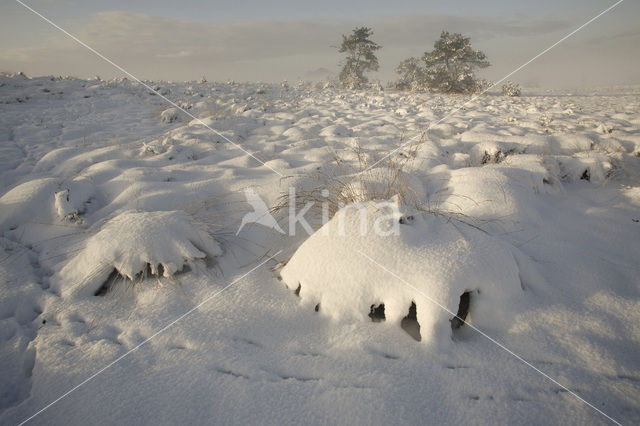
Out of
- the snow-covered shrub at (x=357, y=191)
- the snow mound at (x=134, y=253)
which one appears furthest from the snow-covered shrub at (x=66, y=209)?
the snow-covered shrub at (x=357, y=191)

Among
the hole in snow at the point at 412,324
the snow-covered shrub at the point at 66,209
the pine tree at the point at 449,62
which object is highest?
the pine tree at the point at 449,62

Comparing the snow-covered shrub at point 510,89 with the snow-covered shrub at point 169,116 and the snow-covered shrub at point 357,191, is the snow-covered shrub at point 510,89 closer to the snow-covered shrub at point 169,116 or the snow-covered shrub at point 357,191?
the snow-covered shrub at point 357,191

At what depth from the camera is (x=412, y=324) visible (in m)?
1.21

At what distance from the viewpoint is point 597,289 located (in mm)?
1341

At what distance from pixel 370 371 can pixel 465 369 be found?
1.05 ft

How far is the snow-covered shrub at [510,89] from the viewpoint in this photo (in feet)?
28.7

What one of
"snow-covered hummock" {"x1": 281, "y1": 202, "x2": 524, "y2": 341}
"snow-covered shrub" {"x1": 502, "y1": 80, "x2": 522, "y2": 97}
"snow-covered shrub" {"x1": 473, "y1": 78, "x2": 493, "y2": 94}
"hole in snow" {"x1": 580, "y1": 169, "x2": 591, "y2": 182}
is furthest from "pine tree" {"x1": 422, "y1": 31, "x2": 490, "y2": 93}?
"snow-covered hummock" {"x1": 281, "y1": 202, "x2": 524, "y2": 341}

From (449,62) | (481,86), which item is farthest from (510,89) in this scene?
(449,62)

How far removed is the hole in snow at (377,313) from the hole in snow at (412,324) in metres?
0.08

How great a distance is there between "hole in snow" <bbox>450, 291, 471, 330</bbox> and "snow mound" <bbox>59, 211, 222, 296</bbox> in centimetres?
122

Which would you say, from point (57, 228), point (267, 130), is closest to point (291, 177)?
point (57, 228)

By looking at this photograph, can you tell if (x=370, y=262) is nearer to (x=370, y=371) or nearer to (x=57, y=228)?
(x=370, y=371)

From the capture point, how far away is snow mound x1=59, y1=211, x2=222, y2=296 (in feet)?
4.72

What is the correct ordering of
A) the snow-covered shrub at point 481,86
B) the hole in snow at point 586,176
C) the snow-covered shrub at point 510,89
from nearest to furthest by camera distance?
1. the hole in snow at point 586,176
2. the snow-covered shrub at point 510,89
3. the snow-covered shrub at point 481,86
